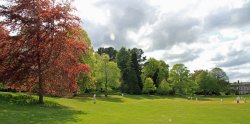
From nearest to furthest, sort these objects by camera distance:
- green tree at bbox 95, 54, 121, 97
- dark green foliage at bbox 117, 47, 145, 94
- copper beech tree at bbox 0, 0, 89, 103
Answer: copper beech tree at bbox 0, 0, 89, 103
green tree at bbox 95, 54, 121, 97
dark green foliage at bbox 117, 47, 145, 94

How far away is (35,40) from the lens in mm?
30297

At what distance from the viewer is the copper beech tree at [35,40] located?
3000 cm

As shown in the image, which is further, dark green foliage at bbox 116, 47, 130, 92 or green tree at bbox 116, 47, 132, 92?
green tree at bbox 116, 47, 132, 92

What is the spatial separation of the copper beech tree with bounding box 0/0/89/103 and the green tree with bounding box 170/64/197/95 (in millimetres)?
81020

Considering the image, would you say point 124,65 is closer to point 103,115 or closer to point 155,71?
point 155,71

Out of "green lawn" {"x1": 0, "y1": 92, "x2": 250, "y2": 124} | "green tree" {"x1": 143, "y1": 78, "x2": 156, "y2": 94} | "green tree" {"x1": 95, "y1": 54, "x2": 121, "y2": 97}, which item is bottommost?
"green lawn" {"x1": 0, "y1": 92, "x2": 250, "y2": 124}

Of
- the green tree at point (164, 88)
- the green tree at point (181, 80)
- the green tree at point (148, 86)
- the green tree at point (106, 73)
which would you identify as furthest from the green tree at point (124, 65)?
the green tree at point (106, 73)

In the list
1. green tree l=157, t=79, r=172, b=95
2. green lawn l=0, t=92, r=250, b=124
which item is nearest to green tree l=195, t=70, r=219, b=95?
green tree l=157, t=79, r=172, b=95

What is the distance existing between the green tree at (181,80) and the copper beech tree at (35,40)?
266ft

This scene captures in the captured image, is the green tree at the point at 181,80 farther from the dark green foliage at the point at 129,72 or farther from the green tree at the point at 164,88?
the dark green foliage at the point at 129,72

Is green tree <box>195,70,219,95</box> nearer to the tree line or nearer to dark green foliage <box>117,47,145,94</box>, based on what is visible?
dark green foliage <box>117,47,145,94</box>

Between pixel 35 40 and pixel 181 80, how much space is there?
84361mm

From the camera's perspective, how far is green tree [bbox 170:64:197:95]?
10956 centimetres

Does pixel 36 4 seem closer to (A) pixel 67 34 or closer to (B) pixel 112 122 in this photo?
(A) pixel 67 34
